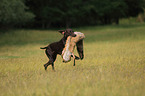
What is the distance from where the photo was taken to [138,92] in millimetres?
5051

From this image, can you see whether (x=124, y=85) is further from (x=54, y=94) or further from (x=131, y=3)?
(x=131, y=3)

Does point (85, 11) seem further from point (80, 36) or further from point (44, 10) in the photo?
point (80, 36)

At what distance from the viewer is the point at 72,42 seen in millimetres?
7750

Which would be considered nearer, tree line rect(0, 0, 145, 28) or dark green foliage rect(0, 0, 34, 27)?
→ dark green foliage rect(0, 0, 34, 27)

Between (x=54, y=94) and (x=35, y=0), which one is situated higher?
(x=35, y=0)

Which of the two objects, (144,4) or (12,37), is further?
(144,4)

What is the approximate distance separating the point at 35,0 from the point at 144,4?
30172 mm

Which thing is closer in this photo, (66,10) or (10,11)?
(10,11)

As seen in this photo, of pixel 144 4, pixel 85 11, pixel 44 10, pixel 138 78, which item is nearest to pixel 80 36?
pixel 138 78

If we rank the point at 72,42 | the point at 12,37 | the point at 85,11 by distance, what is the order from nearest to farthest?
the point at 72,42 < the point at 12,37 < the point at 85,11

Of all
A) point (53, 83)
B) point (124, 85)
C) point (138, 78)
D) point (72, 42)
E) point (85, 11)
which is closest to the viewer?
point (124, 85)

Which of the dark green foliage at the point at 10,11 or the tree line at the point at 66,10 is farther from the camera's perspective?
the tree line at the point at 66,10

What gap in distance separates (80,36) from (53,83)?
240 centimetres

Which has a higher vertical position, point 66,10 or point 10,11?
point 66,10
